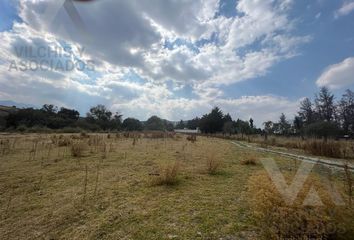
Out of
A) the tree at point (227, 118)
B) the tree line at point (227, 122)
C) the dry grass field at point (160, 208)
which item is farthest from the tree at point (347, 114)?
the dry grass field at point (160, 208)

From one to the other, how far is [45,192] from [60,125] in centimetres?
4610

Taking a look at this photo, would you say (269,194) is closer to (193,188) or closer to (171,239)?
(171,239)

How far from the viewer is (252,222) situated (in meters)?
2.95

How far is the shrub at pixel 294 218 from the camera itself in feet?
7.17

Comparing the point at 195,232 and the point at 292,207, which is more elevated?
the point at 292,207

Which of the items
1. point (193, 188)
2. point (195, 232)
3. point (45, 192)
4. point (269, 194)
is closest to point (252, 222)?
point (269, 194)

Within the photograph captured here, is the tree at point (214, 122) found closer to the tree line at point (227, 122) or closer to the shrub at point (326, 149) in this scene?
the tree line at point (227, 122)

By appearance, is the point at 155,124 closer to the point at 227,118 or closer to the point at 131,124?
the point at 131,124

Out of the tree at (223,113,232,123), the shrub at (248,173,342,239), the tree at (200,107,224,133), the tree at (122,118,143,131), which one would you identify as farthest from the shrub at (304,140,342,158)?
the tree at (122,118,143,131)

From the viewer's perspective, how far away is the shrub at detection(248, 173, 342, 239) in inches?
86.0

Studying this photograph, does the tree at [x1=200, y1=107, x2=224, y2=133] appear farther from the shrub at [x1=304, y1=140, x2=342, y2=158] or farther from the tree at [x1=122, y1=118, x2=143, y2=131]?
the shrub at [x1=304, y1=140, x2=342, y2=158]

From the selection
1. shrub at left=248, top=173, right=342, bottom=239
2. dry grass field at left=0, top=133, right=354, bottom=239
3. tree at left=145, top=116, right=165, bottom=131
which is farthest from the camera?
tree at left=145, top=116, right=165, bottom=131

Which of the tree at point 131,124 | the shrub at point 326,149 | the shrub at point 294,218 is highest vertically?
the tree at point 131,124

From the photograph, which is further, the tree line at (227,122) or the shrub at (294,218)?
the tree line at (227,122)
